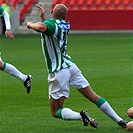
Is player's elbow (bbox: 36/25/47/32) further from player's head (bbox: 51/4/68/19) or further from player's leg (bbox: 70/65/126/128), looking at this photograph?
player's leg (bbox: 70/65/126/128)

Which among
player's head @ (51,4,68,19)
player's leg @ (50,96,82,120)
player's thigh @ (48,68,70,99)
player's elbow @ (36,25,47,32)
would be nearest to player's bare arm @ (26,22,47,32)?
player's elbow @ (36,25,47,32)

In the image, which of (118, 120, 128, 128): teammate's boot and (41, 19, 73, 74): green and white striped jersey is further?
(118, 120, 128, 128): teammate's boot

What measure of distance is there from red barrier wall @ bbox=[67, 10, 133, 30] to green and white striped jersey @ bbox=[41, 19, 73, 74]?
24.3 meters

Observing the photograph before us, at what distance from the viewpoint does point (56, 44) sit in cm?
838

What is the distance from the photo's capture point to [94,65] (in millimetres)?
17578

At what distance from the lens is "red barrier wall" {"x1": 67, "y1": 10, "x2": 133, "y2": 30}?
1292 inches

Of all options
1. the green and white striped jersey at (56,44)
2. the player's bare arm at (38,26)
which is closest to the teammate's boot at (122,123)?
the green and white striped jersey at (56,44)

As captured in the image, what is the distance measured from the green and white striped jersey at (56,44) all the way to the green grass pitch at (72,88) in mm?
858

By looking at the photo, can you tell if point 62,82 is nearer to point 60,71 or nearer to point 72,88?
point 60,71

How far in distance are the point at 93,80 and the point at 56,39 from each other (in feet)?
19.6

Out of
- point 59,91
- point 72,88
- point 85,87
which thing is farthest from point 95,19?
point 59,91

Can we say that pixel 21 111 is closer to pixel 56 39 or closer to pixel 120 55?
pixel 56 39

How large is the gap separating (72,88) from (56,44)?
4889 mm

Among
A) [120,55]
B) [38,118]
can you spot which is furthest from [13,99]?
[120,55]
